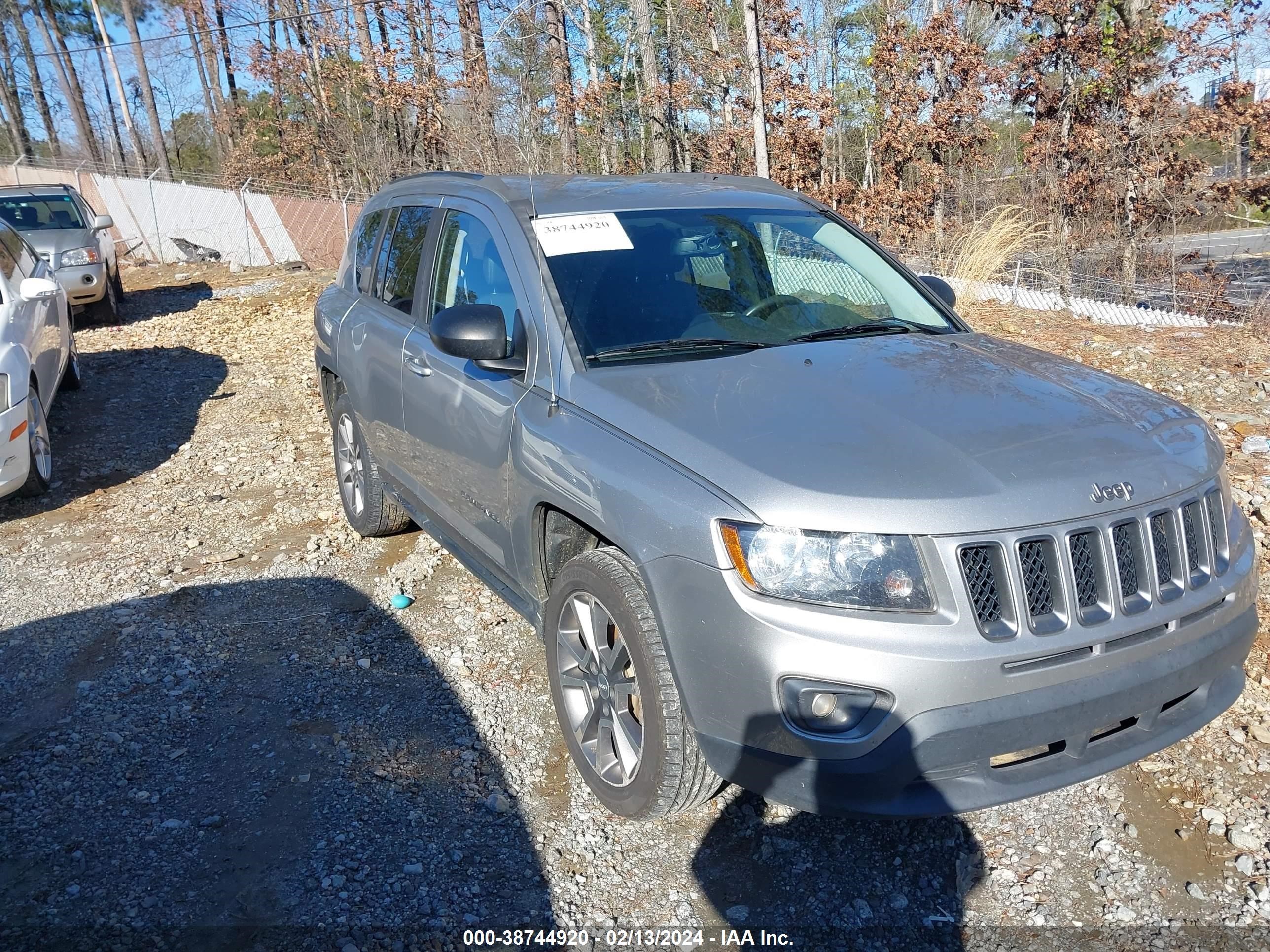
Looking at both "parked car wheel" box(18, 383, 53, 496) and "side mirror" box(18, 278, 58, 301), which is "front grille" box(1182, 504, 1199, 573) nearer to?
"parked car wheel" box(18, 383, 53, 496)

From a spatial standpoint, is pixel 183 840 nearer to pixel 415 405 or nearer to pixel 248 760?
pixel 248 760

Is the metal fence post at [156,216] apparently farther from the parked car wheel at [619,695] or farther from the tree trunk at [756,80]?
the parked car wheel at [619,695]

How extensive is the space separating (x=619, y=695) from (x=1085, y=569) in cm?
134

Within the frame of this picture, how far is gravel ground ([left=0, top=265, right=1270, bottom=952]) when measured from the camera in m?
2.63

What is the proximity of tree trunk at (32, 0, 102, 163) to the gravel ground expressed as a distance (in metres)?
38.7

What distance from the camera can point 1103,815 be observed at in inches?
117

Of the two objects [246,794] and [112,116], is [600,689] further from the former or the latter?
[112,116]

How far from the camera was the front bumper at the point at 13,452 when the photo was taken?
5.77 metres

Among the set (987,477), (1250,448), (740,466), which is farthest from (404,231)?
(1250,448)

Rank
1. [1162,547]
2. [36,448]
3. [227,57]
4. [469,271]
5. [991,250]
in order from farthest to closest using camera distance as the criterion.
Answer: [227,57], [991,250], [36,448], [469,271], [1162,547]

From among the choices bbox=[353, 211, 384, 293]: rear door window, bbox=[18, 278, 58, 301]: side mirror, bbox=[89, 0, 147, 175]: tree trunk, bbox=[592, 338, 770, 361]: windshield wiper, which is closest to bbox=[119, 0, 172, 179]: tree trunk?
bbox=[89, 0, 147, 175]: tree trunk

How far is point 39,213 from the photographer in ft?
43.2

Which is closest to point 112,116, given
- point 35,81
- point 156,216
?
point 35,81

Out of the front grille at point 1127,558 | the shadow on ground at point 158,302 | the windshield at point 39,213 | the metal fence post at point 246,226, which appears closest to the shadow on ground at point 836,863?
the front grille at point 1127,558
